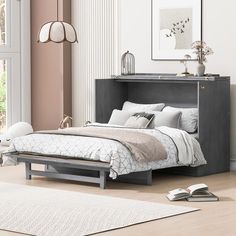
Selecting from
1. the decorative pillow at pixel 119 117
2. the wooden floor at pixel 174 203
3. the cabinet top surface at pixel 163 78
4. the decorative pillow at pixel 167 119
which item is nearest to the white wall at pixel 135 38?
the cabinet top surface at pixel 163 78

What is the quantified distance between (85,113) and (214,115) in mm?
2058

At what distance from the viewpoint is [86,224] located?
543 cm

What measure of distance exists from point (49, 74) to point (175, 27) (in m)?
1.86

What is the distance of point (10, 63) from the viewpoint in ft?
31.7

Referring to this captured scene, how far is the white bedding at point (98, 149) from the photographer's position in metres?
6.93

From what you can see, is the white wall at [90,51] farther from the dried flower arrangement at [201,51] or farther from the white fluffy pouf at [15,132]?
the dried flower arrangement at [201,51]

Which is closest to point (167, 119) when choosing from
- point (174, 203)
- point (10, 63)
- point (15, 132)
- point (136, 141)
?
point (136, 141)

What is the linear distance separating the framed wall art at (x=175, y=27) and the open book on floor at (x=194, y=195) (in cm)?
231

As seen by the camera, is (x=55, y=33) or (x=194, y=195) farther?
(x=55, y=33)

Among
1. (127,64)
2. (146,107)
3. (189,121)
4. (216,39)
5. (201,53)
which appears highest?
(216,39)

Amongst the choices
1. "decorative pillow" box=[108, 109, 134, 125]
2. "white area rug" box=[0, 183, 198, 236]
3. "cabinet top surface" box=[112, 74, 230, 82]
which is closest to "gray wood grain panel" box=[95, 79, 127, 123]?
"cabinet top surface" box=[112, 74, 230, 82]

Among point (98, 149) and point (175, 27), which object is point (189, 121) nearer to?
point (175, 27)

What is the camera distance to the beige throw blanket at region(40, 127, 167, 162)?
23.1 feet

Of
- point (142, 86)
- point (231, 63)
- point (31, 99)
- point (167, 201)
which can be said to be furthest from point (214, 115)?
point (31, 99)
